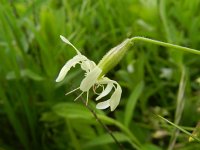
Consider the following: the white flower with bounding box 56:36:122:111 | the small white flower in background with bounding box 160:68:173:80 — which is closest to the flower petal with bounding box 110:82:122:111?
the white flower with bounding box 56:36:122:111

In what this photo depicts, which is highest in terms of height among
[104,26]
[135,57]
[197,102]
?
[104,26]

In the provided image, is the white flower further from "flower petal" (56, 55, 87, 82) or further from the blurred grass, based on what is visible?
the blurred grass

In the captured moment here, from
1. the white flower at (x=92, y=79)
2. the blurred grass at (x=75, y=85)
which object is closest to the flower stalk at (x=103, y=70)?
the white flower at (x=92, y=79)

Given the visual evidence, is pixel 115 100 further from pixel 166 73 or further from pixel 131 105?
pixel 166 73

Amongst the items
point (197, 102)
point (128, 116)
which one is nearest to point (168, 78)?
point (197, 102)

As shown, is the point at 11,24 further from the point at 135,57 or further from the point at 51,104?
the point at 135,57
